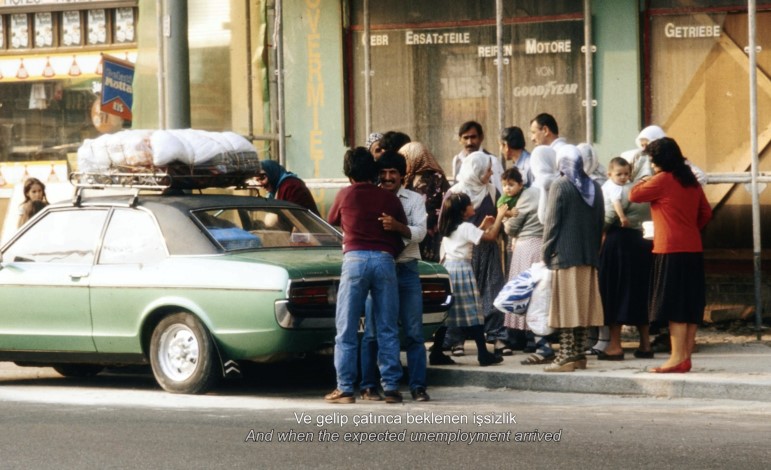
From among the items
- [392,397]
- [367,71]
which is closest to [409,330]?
[392,397]

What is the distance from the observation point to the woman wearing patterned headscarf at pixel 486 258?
478 inches

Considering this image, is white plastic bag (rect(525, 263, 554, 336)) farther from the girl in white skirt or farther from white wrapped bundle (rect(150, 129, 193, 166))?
white wrapped bundle (rect(150, 129, 193, 166))

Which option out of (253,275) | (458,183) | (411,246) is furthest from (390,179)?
(458,183)

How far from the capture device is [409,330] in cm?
1025

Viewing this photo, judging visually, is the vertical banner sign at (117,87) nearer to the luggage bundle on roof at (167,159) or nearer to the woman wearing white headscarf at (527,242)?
the luggage bundle on roof at (167,159)

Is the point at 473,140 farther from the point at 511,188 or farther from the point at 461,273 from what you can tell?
the point at 461,273

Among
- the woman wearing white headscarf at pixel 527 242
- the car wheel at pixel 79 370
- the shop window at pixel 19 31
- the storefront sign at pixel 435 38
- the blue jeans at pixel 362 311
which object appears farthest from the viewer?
the shop window at pixel 19 31

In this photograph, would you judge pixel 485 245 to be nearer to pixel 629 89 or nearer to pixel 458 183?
pixel 458 183

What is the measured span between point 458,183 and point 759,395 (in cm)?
338

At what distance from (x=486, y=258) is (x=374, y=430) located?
3.73 metres

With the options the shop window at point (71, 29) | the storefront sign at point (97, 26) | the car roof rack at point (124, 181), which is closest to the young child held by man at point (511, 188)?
the car roof rack at point (124, 181)

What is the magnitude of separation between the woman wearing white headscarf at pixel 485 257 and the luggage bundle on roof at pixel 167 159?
1.88 metres

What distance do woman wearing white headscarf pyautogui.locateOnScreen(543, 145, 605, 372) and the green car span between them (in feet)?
2.84

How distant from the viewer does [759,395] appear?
10031 mm
